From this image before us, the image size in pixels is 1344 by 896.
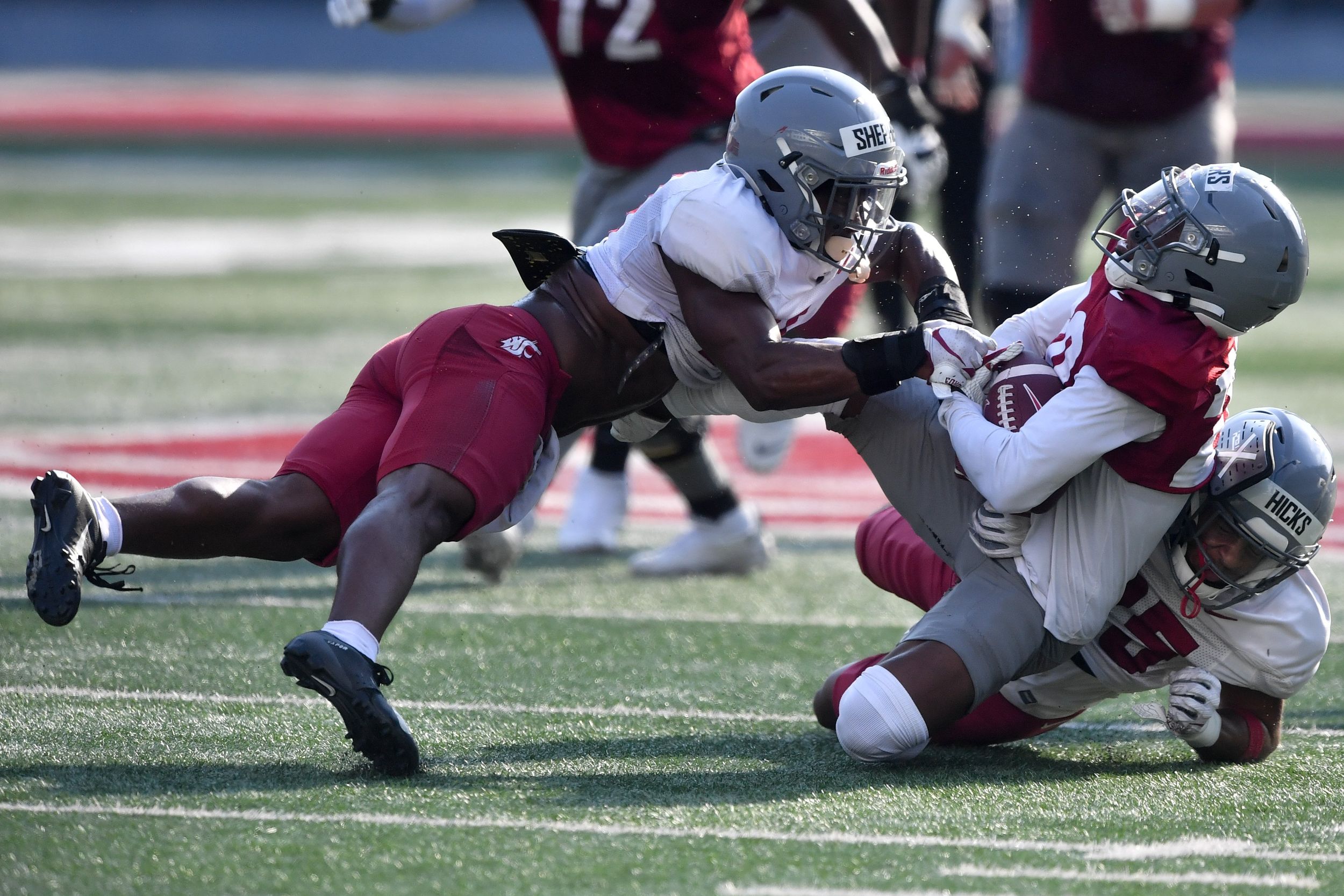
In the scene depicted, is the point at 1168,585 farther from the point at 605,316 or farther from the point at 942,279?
the point at 605,316

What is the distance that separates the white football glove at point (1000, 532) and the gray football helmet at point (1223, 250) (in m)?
0.49

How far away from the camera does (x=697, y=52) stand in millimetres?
5074

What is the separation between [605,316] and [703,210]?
33 centimetres

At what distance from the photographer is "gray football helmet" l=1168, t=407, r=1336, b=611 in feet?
10.5

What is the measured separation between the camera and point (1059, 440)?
3154 mm

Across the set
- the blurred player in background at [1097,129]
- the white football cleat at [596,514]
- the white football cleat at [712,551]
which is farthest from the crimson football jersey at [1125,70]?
the white football cleat at [596,514]

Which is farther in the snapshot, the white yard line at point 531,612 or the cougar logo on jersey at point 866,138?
the white yard line at point 531,612

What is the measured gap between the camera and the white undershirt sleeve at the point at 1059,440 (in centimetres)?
315

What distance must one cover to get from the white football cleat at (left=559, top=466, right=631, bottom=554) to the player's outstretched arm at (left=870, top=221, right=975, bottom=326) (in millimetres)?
1886

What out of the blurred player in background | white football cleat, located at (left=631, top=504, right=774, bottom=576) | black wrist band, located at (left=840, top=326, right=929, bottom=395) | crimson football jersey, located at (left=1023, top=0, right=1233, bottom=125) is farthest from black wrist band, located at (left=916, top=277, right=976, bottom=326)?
crimson football jersey, located at (left=1023, top=0, right=1233, bottom=125)

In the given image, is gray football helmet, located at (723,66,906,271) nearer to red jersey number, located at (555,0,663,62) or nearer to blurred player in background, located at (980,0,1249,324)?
red jersey number, located at (555,0,663,62)

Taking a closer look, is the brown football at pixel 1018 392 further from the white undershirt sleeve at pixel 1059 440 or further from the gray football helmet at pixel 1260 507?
the gray football helmet at pixel 1260 507

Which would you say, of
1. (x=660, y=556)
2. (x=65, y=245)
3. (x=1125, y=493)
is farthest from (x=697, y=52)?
A: (x=65, y=245)

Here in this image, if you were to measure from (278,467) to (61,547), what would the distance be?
248 centimetres
